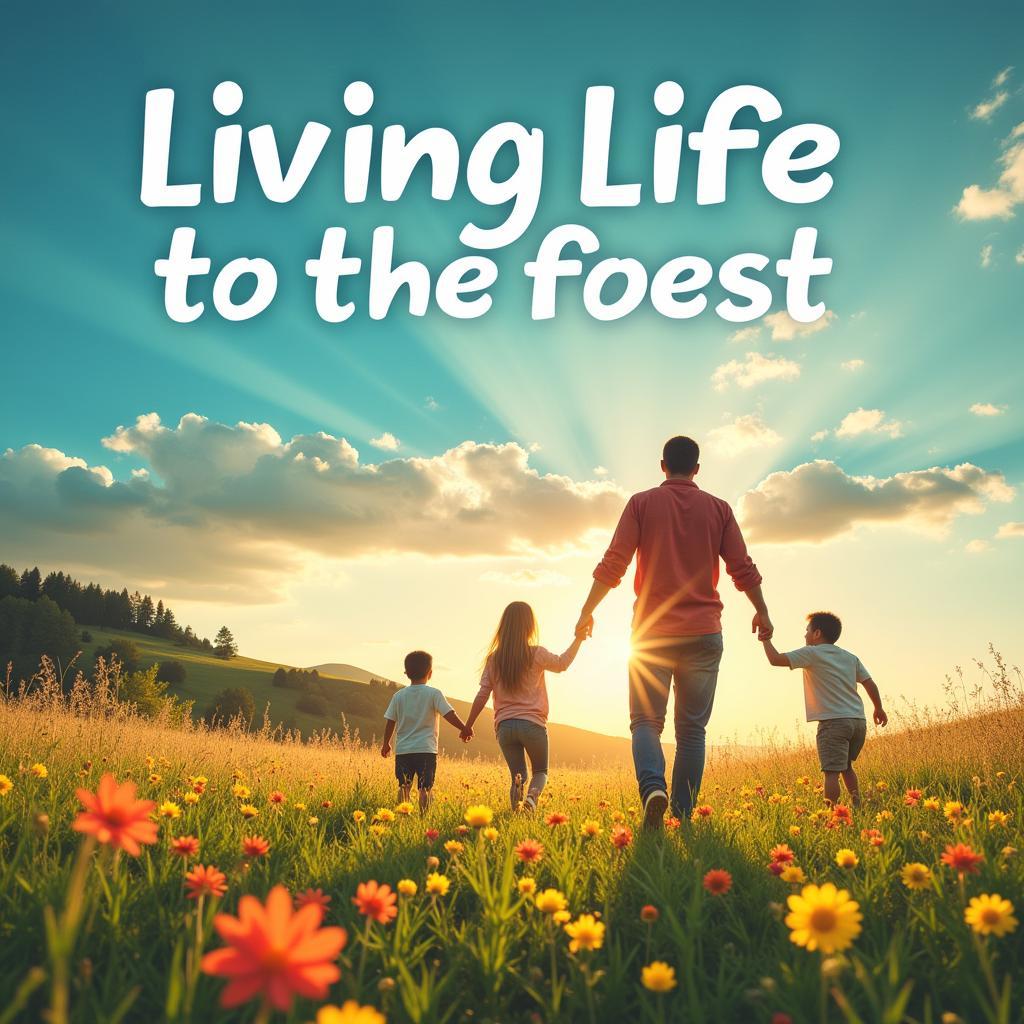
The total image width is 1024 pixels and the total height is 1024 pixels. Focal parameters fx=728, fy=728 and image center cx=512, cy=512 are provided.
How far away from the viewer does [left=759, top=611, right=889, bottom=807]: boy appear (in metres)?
6.44

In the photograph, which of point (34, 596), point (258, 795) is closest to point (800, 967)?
point (258, 795)

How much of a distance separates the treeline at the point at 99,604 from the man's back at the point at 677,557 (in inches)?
3840

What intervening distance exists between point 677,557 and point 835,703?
2.51m

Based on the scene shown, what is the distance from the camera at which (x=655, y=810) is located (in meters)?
4.36

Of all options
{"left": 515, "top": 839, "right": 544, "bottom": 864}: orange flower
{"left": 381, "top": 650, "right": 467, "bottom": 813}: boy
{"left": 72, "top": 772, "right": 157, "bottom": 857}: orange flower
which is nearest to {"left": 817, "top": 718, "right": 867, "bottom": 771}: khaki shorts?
{"left": 381, "top": 650, "right": 467, "bottom": 813}: boy

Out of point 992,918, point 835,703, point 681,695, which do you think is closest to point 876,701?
point 835,703

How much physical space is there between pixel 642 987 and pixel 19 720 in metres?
7.81

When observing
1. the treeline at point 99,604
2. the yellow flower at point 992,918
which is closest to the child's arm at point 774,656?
the yellow flower at point 992,918

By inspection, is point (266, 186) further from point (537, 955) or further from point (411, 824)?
point (537, 955)

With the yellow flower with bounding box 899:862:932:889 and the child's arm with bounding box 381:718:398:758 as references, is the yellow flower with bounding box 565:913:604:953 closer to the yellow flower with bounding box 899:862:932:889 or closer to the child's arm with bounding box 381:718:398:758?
the yellow flower with bounding box 899:862:932:889

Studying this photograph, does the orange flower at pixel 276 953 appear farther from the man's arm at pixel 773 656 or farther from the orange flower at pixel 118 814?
the man's arm at pixel 773 656

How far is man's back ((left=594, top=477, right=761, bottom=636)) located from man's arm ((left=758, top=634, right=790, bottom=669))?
1.55ft

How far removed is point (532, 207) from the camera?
371 inches

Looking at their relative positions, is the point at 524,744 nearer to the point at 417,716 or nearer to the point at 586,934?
the point at 417,716
